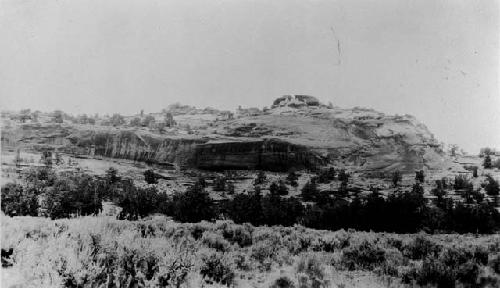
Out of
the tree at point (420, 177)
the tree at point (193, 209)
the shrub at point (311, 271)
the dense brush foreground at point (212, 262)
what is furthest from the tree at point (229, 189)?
the shrub at point (311, 271)

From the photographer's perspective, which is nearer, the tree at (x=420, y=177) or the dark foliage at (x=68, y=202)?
the dark foliage at (x=68, y=202)

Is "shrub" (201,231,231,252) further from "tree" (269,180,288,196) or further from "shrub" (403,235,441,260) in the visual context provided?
"tree" (269,180,288,196)

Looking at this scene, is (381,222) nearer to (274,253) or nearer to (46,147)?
(274,253)

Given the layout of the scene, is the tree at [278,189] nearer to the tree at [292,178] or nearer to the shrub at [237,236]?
the tree at [292,178]

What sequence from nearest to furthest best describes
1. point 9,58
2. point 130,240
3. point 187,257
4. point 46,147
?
1. point 187,257
2. point 130,240
3. point 9,58
4. point 46,147

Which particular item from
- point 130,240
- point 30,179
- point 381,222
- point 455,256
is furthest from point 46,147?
point 455,256

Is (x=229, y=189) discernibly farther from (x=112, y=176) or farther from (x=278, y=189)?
(x=112, y=176)

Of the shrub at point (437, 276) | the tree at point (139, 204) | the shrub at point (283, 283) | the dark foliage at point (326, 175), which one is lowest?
the tree at point (139, 204)

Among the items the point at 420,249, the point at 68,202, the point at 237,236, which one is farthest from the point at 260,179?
the point at 420,249
